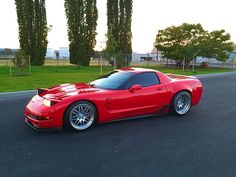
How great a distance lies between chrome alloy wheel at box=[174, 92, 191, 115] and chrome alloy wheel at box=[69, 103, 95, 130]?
2407mm

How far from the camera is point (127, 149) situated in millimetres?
4613

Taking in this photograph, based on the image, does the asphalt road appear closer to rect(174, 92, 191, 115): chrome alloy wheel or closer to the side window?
rect(174, 92, 191, 115): chrome alloy wheel

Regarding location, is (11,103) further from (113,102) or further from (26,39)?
(26,39)

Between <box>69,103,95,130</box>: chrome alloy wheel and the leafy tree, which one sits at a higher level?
the leafy tree

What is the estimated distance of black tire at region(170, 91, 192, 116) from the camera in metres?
6.91

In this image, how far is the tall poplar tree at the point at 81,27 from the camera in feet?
95.4

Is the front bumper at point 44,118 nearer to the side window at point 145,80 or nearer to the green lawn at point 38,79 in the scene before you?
the side window at point 145,80

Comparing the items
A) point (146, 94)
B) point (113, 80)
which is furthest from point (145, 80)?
point (113, 80)

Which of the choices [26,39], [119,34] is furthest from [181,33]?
[26,39]

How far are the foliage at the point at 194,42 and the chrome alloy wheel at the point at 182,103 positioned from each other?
2162 cm

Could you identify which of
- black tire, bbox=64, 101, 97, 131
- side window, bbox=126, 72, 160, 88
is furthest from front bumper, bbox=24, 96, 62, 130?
side window, bbox=126, 72, 160, 88

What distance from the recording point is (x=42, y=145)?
476 centimetres

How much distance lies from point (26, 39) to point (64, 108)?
24.2 m

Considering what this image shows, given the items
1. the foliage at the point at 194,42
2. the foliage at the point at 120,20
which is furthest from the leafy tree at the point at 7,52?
the foliage at the point at 194,42
